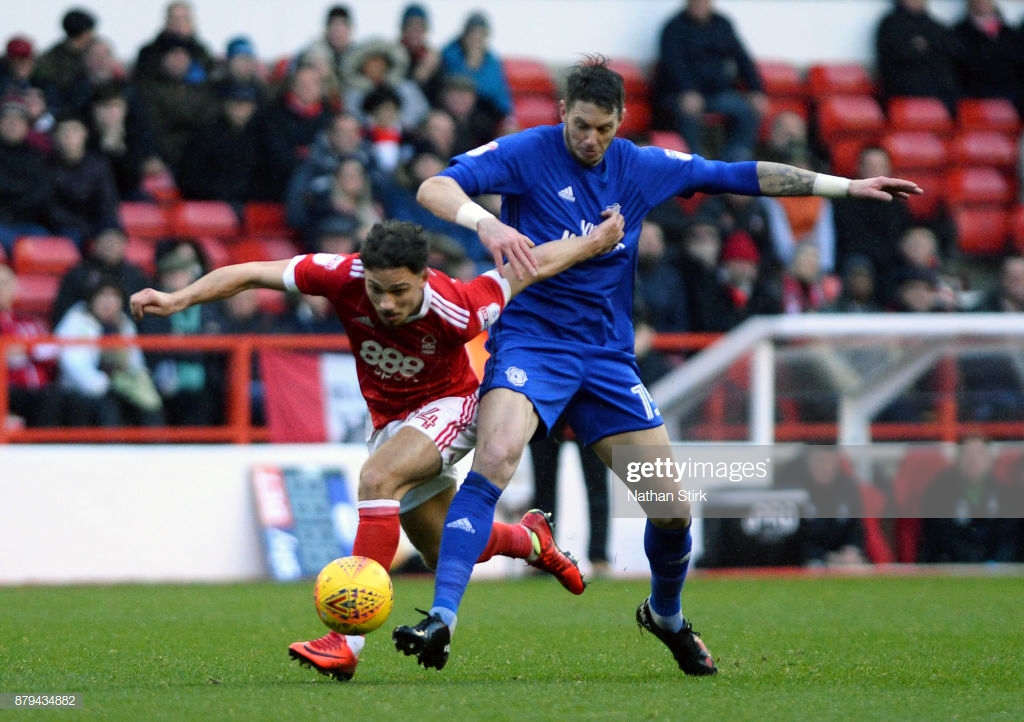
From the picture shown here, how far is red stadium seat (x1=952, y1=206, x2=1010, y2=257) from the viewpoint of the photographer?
55.2 ft

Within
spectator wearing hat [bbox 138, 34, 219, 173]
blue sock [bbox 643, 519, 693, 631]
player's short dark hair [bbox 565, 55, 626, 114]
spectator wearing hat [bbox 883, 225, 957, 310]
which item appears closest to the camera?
player's short dark hair [bbox 565, 55, 626, 114]

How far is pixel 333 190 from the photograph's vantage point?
43.6 feet

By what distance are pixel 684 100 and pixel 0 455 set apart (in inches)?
294

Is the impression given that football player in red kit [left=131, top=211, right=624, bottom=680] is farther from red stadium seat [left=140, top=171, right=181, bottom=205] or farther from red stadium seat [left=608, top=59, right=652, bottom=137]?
red stadium seat [left=608, top=59, right=652, bottom=137]

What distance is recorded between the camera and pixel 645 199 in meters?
6.50

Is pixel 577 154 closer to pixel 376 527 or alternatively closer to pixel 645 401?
pixel 645 401

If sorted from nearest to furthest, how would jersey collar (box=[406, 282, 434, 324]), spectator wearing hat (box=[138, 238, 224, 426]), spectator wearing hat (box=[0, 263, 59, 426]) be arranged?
jersey collar (box=[406, 282, 434, 324]) → spectator wearing hat (box=[0, 263, 59, 426]) → spectator wearing hat (box=[138, 238, 224, 426])

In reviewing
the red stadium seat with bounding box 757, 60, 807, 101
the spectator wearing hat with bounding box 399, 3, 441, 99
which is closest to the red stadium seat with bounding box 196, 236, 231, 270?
the spectator wearing hat with bounding box 399, 3, 441, 99

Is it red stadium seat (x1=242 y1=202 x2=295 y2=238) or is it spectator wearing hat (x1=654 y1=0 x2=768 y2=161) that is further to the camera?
spectator wearing hat (x1=654 y1=0 x2=768 y2=161)

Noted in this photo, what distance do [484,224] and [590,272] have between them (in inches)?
27.7

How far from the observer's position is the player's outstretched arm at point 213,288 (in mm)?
5746

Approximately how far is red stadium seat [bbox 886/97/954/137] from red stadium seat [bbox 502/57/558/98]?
3.63 metres

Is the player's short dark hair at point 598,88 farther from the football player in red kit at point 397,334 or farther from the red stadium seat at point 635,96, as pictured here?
the red stadium seat at point 635,96

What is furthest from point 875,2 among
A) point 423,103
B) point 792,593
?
point 792,593
